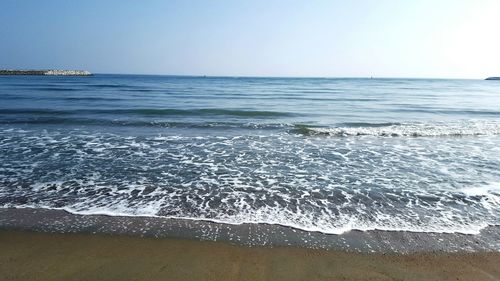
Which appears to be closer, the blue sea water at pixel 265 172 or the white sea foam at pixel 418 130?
the blue sea water at pixel 265 172

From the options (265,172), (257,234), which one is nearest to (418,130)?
(265,172)

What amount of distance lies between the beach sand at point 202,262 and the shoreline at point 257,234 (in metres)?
0.19

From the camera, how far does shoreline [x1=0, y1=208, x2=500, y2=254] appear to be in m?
5.38

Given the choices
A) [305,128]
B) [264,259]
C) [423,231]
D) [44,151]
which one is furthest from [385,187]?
[44,151]

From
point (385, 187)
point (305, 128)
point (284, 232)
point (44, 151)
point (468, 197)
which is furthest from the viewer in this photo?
point (305, 128)

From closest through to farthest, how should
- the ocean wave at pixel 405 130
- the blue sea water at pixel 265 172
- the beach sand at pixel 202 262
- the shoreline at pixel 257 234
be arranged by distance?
the beach sand at pixel 202 262, the shoreline at pixel 257 234, the blue sea water at pixel 265 172, the ocean wave at pixel 405 130

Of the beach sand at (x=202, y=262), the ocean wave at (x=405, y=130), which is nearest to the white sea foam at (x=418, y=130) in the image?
the ocean wave at (x=405, y=130)

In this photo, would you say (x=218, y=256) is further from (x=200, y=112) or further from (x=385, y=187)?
(x=200, y=112)

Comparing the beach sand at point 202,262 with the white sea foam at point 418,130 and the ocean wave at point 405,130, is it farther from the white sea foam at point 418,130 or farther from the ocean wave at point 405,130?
the white sea foam at point 418,130

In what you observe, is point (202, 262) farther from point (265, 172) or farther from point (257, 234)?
point (265, 172)

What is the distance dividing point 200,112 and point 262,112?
4166mm

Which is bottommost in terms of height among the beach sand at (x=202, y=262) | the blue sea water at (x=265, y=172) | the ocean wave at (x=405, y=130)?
the beach sand at (x=202, y=262)

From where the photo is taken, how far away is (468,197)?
7668 millimetres

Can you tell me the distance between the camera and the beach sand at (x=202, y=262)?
4.51 metres
